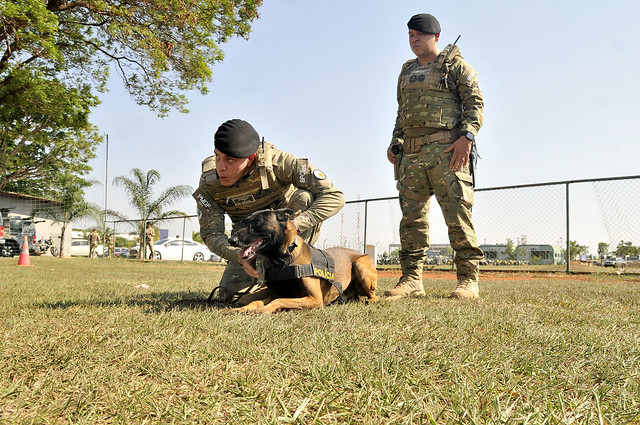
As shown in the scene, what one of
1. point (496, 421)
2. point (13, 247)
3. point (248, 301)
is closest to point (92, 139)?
point (13, 247)

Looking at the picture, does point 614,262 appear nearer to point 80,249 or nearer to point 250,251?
point 250,251

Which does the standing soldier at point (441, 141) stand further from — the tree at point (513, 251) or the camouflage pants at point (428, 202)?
the tree at point (513, 251)

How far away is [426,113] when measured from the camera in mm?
4262

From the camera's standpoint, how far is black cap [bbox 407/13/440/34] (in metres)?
4.21

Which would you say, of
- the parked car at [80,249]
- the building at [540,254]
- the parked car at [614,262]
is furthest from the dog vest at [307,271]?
the parked car at [80,249]

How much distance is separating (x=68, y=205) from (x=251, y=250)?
31.2 m

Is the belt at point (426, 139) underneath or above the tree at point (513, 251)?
above

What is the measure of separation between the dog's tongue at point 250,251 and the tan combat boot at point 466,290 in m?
2.07

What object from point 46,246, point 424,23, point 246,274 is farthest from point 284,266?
point 46,246

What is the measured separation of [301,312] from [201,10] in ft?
43.1

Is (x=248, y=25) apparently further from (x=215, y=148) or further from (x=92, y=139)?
(x=92, y=139)

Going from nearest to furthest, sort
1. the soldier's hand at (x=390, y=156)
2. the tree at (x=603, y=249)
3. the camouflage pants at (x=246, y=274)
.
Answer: the camouflage pants at (x=246, y=274), the soldier's hand at (x=390, y=156), the tree at (x=603, y=249)

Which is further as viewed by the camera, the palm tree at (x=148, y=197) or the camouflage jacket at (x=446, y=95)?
the palm tree at (x=148, y=197)

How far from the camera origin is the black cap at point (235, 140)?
3176mm
